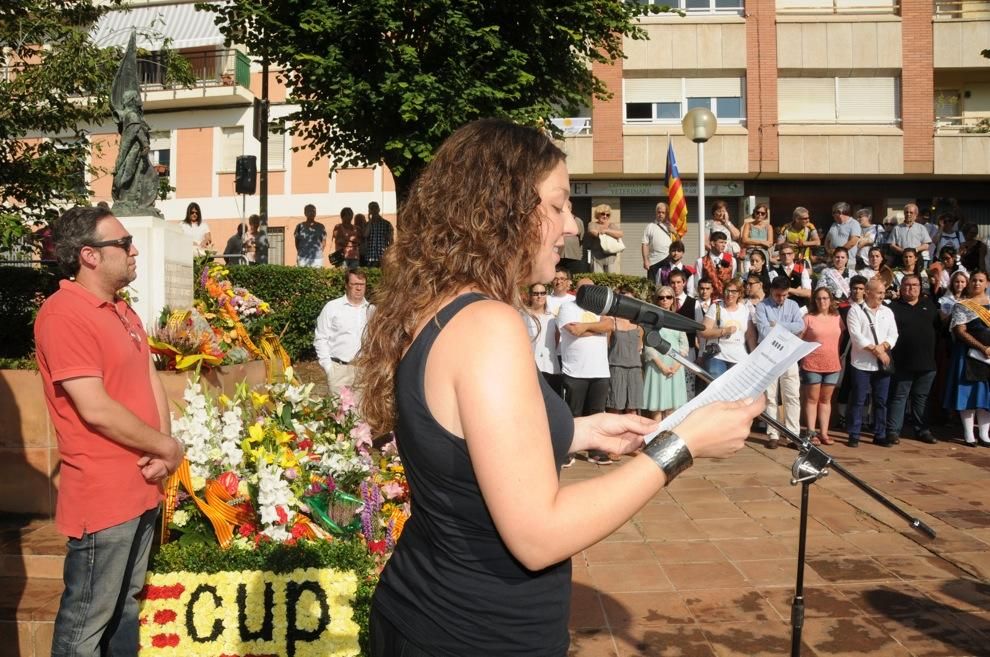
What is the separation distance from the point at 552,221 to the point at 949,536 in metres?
5.87

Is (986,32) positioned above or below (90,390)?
above

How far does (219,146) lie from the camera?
30156 mm

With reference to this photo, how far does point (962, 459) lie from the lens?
948 centimetres

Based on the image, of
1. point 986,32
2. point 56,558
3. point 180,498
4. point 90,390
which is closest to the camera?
point 90,390

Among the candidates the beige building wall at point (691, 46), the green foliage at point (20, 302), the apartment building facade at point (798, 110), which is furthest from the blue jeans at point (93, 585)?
the beige building wall at point (691, 46)

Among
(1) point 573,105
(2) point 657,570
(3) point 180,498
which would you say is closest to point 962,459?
(2) point 657,570

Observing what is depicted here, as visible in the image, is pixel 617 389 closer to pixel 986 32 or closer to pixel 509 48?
pixel 509 48

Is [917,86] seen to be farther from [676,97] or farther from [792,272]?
[792,272]

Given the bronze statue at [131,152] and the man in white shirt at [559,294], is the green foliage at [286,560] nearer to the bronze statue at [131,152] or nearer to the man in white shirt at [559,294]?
the bronze statue at [131,152]

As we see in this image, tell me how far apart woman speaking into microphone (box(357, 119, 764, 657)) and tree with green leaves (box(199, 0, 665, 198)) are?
40.0 ft

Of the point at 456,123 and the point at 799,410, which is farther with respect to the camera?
the point at 456,123

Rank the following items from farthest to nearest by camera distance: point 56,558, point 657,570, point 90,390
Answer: point 657,570 < point 56,558 < point 90,390

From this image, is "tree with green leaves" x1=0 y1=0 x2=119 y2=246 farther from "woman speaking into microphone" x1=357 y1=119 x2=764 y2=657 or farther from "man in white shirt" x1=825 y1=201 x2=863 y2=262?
"man in white shirt" x1=825 y1=201 x2=863 y2=262

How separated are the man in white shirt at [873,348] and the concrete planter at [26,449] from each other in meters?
8.22
